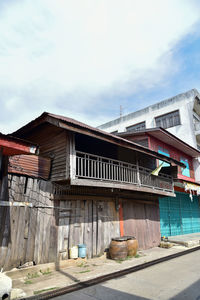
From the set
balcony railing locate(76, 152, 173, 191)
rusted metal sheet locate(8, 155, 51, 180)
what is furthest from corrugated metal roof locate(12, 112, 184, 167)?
rusted metal sheet locate(8, 155, 51, 180)

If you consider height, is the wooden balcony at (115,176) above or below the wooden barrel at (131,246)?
above

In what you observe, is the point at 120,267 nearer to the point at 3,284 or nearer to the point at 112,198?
the point at 112,198

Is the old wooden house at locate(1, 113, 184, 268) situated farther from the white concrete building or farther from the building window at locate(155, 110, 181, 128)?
the building window at locate(155, 110, 181, 128)

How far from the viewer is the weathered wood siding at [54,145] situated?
852 cm

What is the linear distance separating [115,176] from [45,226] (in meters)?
3.77

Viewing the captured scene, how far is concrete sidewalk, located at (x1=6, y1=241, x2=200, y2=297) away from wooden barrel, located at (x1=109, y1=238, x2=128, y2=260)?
0.26m

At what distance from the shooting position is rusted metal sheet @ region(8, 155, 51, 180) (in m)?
7.52

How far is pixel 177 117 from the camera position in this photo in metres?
20.8

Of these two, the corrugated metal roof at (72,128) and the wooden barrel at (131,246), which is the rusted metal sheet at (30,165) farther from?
the wooden barrel at (131,246)

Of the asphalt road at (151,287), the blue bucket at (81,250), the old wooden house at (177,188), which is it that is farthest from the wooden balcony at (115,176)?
the asphalt road at (151,287)

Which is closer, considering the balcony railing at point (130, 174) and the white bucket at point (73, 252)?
the white bucket at point (73, 252)

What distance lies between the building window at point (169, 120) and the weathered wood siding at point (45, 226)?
1415 cm

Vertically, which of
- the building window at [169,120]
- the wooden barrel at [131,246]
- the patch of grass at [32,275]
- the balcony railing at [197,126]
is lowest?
the patch of grass at [32,275]

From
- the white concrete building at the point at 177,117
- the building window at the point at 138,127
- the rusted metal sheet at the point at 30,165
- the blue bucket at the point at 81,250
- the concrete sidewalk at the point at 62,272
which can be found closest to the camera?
the concrete sidewalk at the point at 62,272
